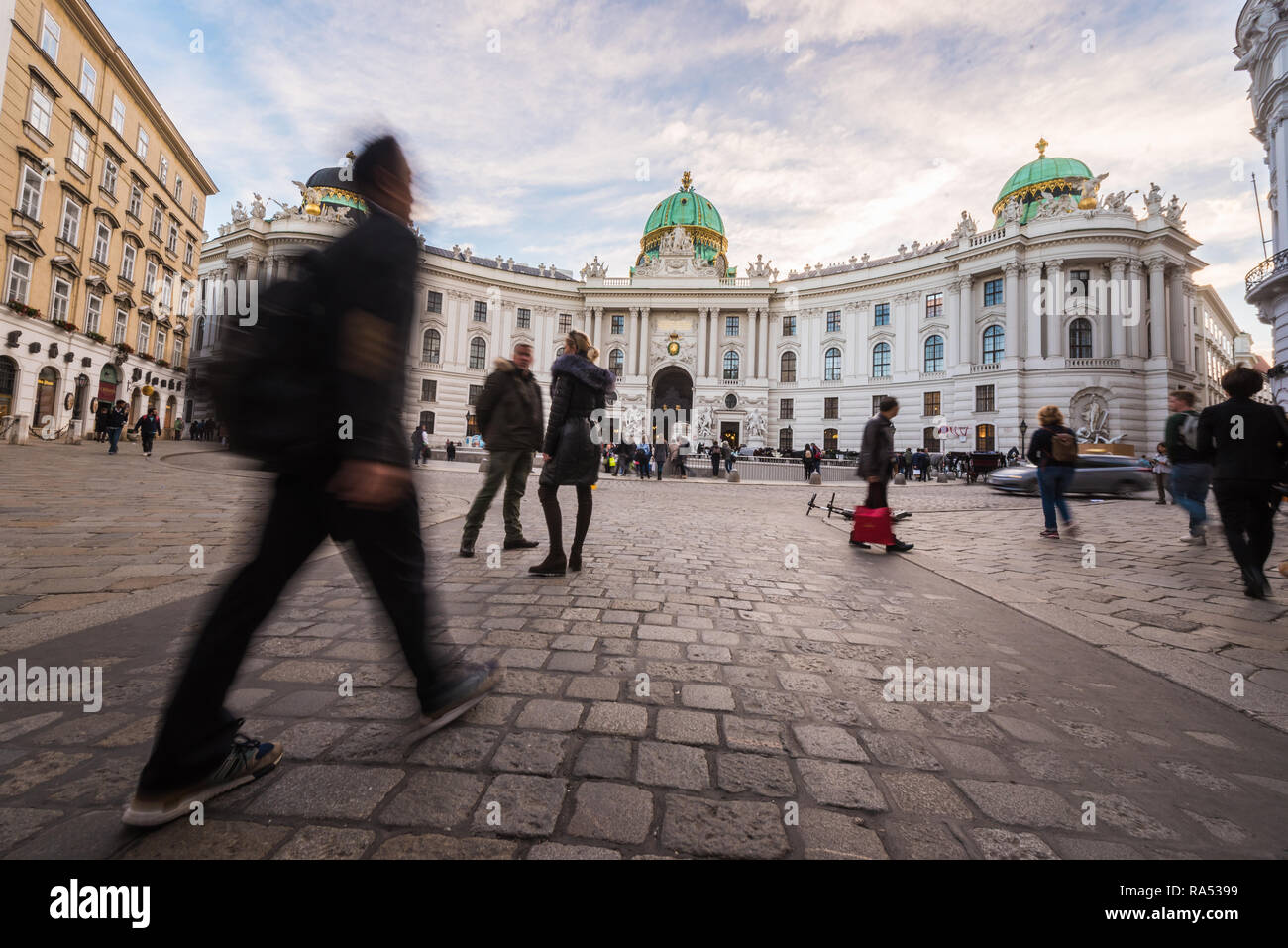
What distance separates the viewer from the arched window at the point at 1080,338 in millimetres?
34938

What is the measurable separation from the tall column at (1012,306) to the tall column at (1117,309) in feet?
17.2

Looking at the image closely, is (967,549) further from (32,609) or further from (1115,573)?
(32,609)

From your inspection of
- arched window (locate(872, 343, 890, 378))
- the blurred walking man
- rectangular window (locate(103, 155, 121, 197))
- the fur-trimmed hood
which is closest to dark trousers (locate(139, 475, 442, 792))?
the blurred walking man

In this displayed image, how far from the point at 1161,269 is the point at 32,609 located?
49.9 meters

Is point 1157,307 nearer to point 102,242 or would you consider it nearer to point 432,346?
point 432,346

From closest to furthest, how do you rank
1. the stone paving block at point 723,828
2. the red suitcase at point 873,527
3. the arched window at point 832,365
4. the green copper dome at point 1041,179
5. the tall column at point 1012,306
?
the stone paving block at point 723,828 < the red suitcase at point 873,527 < the tall column at point 1012,306 < the green copper dome at point 1041,179 < the arched window at point 832,365

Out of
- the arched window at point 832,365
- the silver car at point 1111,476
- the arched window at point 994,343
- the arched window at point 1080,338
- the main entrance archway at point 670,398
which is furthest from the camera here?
the main entrance archway at point 670,398

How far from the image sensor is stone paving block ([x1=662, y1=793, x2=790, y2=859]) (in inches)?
51.3

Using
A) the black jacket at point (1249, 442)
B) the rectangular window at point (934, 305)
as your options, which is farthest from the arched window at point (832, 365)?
the black jacket at point (1249, 442)

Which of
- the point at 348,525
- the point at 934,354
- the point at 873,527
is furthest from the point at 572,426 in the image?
the point at 934,354

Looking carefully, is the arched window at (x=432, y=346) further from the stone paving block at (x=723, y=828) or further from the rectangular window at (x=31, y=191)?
the stone paving block at (x=723, y=828)

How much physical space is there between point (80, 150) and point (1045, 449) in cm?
3714

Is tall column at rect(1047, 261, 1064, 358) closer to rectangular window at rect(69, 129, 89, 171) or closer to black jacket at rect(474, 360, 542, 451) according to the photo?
black jacket at rect(474, 360, 542, 451)
